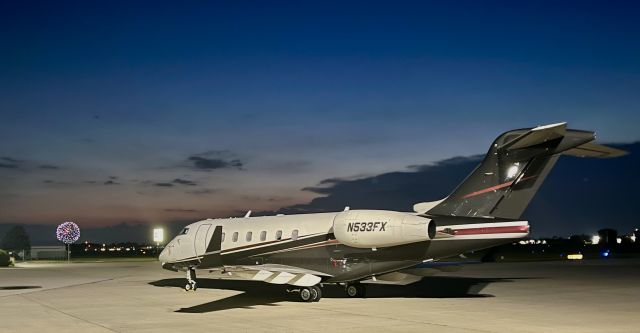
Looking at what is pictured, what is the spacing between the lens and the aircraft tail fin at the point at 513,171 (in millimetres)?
16547

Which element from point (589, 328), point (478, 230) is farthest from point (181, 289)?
point (589, 328)

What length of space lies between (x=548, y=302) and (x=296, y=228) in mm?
7779

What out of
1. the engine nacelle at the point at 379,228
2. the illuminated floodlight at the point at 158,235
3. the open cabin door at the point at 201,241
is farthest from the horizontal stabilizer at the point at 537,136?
the illuminated floodlight at the point at 158,235

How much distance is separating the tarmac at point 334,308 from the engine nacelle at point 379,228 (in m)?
1.76

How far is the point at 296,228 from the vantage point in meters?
21.3

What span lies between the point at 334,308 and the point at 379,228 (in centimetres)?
244

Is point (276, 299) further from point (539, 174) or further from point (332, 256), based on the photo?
point (539, 174)

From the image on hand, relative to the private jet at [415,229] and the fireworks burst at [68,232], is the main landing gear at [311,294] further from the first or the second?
the fireworks burst at [68,232]

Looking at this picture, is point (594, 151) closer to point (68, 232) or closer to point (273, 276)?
point (273, 276)

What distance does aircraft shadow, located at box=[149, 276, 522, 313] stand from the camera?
19.4 meters

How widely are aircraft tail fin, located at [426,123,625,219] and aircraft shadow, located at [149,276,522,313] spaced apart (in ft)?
13.3

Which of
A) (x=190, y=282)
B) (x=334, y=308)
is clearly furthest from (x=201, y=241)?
(x=334, y=308)

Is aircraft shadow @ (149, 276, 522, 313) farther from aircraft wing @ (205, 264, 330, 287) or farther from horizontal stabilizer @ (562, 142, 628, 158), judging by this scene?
horizontal stabilizer @ (562, 142, 628, 158)

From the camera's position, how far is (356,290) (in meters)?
21.0
